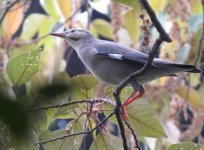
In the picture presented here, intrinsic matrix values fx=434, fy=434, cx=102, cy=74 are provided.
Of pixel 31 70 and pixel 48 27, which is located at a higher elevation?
pixel 48 27

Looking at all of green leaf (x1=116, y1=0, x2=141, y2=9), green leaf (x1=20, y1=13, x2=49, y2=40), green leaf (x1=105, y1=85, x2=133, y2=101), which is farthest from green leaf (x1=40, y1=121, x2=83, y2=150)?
green leaf (x1=20, y1=13, x2=49, y2=40)

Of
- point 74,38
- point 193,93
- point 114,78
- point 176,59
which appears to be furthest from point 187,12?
point 114,78

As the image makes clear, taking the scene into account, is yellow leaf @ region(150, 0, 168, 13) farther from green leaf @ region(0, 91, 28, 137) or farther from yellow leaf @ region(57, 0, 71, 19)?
green leaf @ region(0, 91, 28, 137)

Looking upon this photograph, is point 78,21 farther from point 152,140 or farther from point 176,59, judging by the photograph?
→ point 152,140

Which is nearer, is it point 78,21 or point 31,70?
point 31,70

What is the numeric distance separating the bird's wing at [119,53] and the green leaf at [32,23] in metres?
1.21

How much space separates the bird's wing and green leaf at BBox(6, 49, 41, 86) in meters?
0.67

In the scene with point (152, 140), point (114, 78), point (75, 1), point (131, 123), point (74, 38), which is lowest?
point (152, 140)

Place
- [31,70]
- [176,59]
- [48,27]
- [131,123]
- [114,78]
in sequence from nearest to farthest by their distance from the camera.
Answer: [31,70] < [131,123] < [114,78] < [176,59] < [48,27]

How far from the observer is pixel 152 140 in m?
2.20

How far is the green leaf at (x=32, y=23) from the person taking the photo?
9.96 ft

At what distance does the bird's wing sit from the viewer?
169cm

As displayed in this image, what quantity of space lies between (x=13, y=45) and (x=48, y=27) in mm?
424

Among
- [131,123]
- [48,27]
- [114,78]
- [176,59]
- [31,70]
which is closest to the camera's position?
[31,70]
